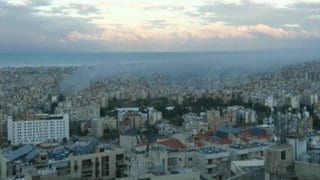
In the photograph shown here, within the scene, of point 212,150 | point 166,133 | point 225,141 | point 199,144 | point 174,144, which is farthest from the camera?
point 166,133

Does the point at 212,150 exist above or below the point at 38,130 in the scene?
above

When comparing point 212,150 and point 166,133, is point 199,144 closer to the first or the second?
point 212,150

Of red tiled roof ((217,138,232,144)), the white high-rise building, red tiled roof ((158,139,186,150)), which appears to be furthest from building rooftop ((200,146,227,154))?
the white high-rise building

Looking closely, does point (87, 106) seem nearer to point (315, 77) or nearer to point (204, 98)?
point (204, 98)

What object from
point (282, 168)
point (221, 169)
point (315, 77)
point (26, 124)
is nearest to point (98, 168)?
point (221, 169)

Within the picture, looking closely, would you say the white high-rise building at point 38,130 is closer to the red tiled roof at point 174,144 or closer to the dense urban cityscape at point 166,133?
the dense urban cityscape at point 166,133

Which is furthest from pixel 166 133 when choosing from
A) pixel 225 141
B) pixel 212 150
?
pixel 212 150
